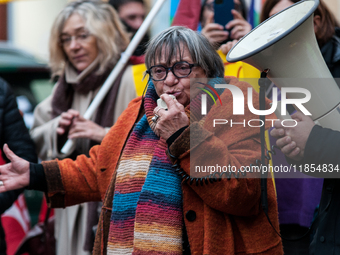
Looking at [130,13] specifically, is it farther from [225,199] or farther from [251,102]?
[225,199]

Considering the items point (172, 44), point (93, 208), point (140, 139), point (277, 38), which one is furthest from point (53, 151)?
point (277, 38)

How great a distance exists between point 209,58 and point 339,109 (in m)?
0.72

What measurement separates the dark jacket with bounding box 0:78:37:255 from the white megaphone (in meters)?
1.73

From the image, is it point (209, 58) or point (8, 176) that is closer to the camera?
point (209, 58)

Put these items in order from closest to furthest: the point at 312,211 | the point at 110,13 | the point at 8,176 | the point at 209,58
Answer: the point at 209,58, the point at 8,176, the point at 312,211, the point at 110,13

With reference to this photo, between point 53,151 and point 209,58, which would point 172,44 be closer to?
point 209,58

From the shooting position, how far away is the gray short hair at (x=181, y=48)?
2.39 m

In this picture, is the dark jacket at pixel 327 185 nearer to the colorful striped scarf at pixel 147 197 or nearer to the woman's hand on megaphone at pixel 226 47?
the colorful striped scarf at pixel 147 197

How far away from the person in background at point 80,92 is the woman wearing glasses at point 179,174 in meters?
0.87

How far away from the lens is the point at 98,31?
3.71 m

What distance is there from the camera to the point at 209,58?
243cm

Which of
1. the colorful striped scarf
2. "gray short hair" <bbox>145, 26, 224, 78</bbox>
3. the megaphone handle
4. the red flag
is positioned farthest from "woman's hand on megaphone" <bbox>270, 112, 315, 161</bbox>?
the red flag

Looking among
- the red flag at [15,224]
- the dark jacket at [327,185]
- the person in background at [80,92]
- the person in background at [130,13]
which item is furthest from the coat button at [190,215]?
the person in background at [130,13]

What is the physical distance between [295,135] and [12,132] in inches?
78.2
